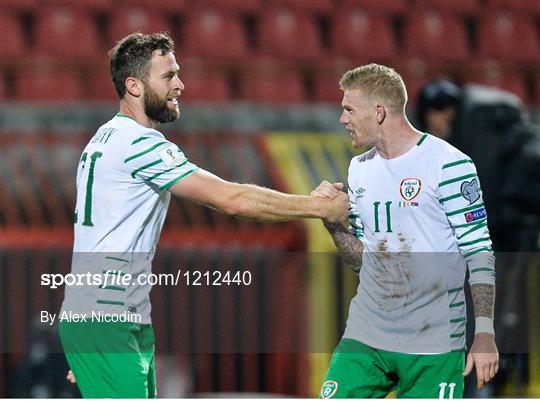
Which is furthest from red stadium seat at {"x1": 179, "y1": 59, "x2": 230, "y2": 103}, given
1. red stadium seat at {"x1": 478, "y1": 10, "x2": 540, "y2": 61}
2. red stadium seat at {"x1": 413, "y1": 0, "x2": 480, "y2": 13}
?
red stadium seat at {"x1": 478, "y1": 10, "x2": 540, "y2": 61}

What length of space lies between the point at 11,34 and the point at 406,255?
4943 millimetres

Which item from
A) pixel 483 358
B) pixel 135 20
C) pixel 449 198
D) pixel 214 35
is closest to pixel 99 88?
pixel 135 20

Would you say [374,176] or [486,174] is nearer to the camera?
[374,176]

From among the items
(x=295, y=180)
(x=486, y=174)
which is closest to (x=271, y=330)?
(x=295, y=180)

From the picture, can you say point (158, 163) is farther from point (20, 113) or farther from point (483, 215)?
point (20, 113)

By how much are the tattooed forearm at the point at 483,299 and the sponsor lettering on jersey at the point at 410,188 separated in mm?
312

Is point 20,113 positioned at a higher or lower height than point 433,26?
lower

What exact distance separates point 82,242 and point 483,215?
1.17 meters

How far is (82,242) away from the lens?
11.5 feet

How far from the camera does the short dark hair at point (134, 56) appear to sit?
11.9 ft

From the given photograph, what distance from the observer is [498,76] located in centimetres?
775

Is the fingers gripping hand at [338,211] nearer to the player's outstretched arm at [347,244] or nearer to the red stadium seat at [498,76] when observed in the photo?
the player's outstretched arm at [347,244]

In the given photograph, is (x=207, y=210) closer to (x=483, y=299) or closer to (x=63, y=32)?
(x=63, y=32)

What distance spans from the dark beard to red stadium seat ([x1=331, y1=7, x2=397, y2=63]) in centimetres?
482
